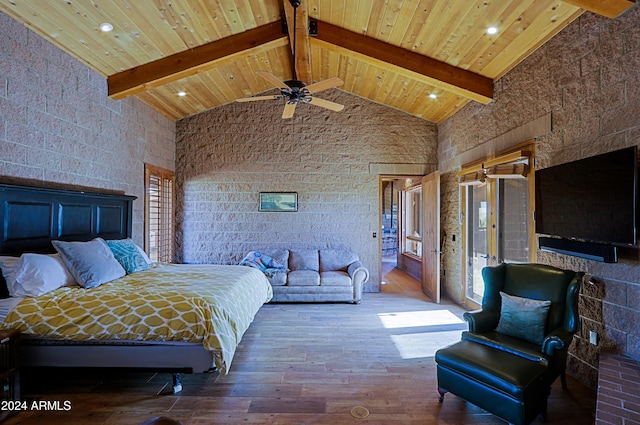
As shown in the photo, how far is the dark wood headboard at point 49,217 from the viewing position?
2.96 m

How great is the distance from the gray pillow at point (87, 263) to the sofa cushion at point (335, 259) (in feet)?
11.0

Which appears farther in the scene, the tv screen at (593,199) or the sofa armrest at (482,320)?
the sofa armrest at (482,320)

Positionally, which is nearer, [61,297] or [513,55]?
[61,297]

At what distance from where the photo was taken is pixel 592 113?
2715 mm

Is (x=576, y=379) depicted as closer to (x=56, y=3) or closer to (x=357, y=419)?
(x=357, y=419)

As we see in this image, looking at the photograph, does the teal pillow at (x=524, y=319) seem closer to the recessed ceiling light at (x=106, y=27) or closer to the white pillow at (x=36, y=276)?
the white pillow at (x=36, y=276)

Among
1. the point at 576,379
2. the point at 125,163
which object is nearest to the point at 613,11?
the point at 576,379

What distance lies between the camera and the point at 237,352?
346 centimetres

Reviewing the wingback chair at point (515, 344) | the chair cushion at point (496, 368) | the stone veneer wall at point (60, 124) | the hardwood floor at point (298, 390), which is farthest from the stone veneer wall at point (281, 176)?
the chair cushion at point (496, 368)

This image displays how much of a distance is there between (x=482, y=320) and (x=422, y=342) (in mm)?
1070

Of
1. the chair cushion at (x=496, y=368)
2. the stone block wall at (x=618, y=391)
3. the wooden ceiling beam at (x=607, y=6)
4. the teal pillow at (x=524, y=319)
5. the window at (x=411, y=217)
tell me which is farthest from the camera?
the window at (x=411, y=217)

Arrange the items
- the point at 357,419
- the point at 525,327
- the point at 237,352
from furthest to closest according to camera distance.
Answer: the point at 237,352 < the point at 525,327 < the point at 357,419

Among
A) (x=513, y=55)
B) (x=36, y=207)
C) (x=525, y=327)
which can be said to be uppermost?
(x=513, y=55)

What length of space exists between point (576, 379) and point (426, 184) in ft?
12.2
